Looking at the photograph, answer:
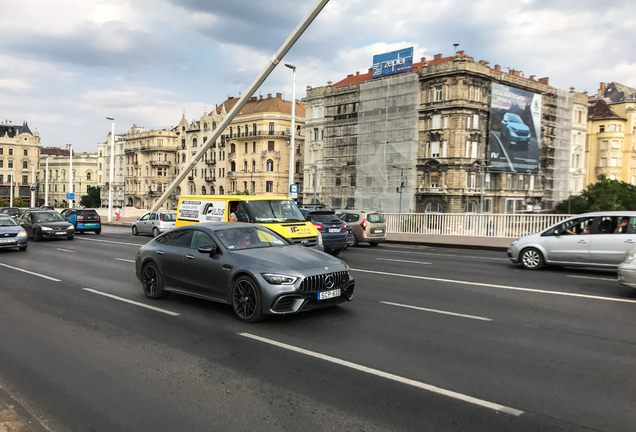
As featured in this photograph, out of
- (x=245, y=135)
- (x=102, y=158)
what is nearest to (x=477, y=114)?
(x=245, y=135)

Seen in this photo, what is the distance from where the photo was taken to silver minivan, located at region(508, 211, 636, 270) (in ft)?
39.5

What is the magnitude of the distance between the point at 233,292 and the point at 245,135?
82469 mm

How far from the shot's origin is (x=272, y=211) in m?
14.0

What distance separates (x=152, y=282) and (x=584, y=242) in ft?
33.3

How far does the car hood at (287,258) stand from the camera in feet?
23.7

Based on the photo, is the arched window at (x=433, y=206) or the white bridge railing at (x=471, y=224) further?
the arched window at (x=433, y=206)

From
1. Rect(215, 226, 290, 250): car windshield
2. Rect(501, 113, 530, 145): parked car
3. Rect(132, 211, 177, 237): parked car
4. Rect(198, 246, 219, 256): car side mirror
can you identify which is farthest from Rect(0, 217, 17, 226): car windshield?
Rect(501, 113, 530, 145): parked car

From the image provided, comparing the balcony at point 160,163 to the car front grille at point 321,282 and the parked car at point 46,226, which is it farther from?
the car front grille at point 321,282

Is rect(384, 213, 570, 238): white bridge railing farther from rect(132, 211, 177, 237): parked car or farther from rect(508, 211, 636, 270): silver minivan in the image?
rect(132, 211, 177, 237): parked car

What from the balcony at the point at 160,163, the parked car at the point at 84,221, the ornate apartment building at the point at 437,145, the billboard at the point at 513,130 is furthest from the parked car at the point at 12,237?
the balcony at the point at 160,163

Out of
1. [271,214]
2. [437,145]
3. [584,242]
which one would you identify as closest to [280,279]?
[271,214]

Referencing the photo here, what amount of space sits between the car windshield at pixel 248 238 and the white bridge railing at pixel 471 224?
59.4ft

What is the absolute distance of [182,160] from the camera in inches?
4038

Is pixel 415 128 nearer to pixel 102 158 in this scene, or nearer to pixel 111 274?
pixel 111 274
